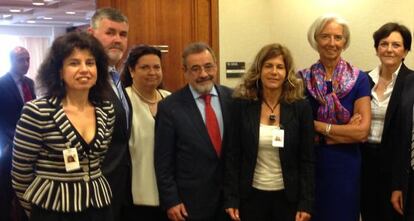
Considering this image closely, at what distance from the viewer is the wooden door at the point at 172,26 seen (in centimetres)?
388

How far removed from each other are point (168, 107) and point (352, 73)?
107 centimetres

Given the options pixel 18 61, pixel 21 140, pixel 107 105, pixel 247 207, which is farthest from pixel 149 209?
pixel 18 61

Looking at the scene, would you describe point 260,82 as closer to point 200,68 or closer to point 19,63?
point 200,68

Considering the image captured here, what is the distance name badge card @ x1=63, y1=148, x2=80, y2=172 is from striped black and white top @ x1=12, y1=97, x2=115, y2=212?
20mm

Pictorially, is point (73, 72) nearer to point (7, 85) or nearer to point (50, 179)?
point (50, 179)

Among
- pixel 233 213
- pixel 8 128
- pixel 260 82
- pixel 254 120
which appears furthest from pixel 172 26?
pixel 233 213

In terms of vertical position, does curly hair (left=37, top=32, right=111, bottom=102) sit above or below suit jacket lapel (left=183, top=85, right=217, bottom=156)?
above

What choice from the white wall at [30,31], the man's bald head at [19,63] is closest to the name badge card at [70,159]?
the man's bald head at [19,63]

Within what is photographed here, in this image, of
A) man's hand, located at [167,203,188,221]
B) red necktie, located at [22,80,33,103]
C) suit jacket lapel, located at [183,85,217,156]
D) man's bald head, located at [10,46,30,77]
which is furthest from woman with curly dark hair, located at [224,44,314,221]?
man's bald head, located at [10,46,30,77]

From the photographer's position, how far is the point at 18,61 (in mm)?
4113

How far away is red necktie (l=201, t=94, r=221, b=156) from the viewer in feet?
8.12

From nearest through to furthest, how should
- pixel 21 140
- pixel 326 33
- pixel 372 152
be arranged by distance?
1. pixel 21 140
2. pixel 326 33
3. pixel 372 152

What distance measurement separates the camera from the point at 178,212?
2447 mm

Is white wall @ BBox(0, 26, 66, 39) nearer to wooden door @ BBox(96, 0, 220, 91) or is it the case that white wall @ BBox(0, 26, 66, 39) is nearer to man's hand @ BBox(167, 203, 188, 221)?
wooden door @ BBox(96, 0, 220, 91)
